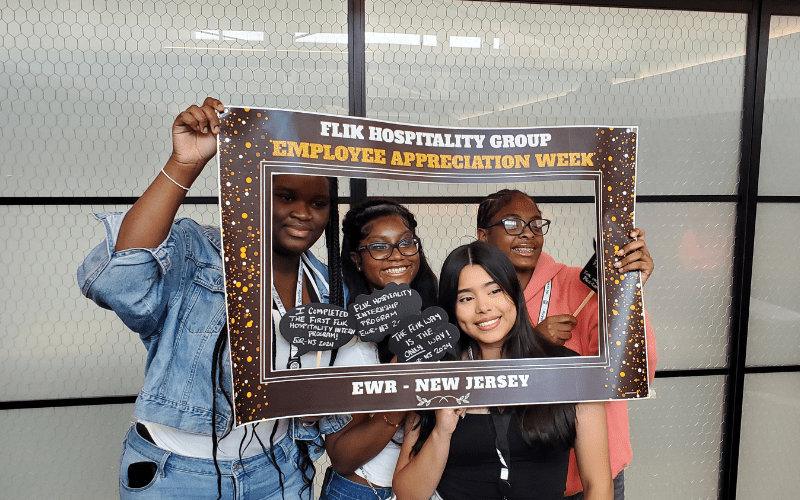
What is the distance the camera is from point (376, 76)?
2.02 meters

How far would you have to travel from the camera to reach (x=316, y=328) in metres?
1.34

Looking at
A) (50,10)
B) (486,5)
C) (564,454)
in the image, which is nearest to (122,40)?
(50,10)

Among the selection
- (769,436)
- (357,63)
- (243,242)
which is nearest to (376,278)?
(243,242)

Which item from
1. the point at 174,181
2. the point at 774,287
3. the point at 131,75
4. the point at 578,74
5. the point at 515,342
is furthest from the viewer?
the point at 774,287

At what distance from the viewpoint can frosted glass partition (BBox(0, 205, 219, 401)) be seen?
1.92 m

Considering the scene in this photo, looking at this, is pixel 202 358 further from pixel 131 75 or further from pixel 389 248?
pixel 131 75

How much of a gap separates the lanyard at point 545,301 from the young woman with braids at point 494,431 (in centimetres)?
5

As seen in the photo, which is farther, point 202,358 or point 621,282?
point 621,282

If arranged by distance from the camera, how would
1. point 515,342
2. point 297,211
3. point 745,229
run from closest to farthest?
point 297,211
point 515,342
point 745,229

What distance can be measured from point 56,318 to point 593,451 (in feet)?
5.93

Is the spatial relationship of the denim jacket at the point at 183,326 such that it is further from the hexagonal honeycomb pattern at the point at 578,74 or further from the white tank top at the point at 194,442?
the hexagonal honeycomb pattern at the point at 578,74

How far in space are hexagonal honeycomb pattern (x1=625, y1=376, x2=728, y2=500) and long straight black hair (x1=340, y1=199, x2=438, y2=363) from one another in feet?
4.56

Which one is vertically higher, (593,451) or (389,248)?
(389,248)

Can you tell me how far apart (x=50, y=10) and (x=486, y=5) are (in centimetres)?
150
